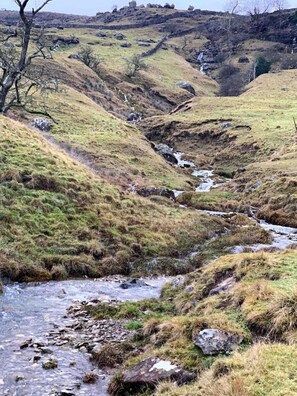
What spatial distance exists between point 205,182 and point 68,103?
2561 cm

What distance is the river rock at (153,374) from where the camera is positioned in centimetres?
1108

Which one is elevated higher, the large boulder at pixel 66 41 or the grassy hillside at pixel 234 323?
the large boulder at pixel 66 41

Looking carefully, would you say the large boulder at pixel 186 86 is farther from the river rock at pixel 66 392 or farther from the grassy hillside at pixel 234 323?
the river rock at pixel 66 392

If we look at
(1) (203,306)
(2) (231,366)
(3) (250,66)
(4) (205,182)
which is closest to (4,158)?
(1) (203,306)

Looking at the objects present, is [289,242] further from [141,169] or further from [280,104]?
[280,104]

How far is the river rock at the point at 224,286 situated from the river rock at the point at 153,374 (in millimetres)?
5300

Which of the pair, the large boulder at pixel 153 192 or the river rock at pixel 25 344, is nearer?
the river rock at pixel 25 344

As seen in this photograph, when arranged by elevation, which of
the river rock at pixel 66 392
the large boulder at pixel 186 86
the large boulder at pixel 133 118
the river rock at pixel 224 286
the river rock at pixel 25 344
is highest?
the large boulder at pixel 186 86

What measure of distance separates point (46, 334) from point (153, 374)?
4.99m

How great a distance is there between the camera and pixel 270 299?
13812 millimetres

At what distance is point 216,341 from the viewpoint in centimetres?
1223

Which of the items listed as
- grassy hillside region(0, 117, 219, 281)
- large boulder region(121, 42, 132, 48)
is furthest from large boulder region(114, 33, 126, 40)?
grassy hillside region(0, 117, 219, 281)

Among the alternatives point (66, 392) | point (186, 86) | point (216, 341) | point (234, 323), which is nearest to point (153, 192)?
point (234, 323)

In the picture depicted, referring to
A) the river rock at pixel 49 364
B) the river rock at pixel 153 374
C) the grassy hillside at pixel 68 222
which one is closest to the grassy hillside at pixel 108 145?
the grassy hillside at pixel 68 222
